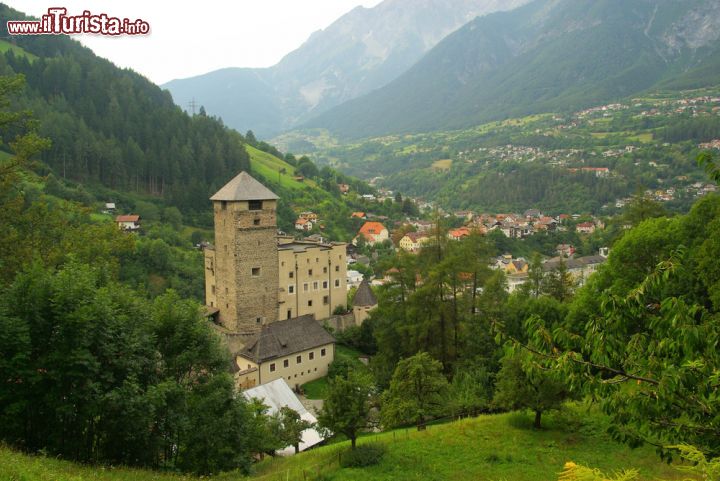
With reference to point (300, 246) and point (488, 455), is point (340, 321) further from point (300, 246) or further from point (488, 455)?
point (488, 455)

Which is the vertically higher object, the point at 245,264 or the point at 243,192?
the point at 243,192

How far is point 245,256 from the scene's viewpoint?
125 feet

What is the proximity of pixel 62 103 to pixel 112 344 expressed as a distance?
94.9 m

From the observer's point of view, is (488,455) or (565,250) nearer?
(488,455)

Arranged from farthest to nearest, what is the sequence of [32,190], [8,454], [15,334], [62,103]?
[62,103]
[32,190]
[15,334]
[8,454]

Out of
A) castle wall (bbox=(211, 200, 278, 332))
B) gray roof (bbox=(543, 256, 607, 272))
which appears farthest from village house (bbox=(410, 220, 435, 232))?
castle wall (bbox=(211, 200, 278, 332))

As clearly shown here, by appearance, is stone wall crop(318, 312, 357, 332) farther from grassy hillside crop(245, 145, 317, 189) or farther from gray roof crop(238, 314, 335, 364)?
grassy hillside crop(245, 145, 317, 189)

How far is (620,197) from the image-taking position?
144 metres

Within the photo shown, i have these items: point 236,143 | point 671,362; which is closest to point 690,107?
point 236,143

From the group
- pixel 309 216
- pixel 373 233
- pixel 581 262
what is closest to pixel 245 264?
pixel 581 262

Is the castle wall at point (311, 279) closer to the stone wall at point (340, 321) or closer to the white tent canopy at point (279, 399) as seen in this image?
the stone wall at point (340, 321)

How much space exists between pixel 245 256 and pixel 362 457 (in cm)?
2206

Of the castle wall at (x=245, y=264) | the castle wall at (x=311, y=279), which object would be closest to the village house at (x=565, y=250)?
the castle wall at (x=311, y=279)

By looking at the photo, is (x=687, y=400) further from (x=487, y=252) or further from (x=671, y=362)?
(x=487, y=252)
